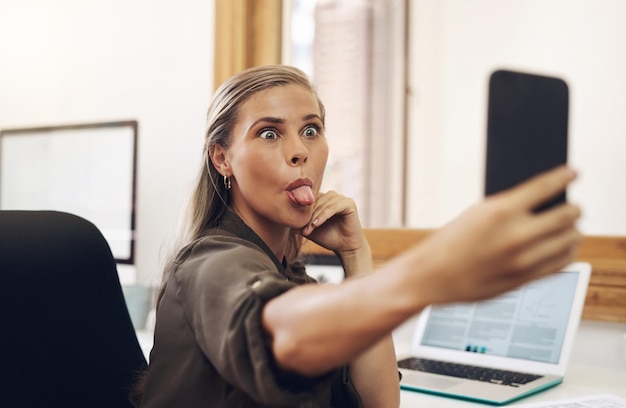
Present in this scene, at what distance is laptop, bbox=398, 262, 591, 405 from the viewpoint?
4.27ft

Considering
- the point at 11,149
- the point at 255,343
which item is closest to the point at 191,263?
the point at 255,343

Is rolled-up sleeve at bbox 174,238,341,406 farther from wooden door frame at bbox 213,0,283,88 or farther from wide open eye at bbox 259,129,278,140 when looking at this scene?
wooden door frame at bbox 213,0,283,88

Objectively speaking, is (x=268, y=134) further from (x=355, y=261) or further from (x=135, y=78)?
(x=135, y=78)

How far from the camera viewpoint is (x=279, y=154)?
97 centimetres

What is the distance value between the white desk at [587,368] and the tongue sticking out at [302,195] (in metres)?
0.41

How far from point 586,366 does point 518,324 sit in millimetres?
231

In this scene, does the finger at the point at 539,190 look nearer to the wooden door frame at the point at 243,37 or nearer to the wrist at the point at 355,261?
the wrist at the point at 355,261

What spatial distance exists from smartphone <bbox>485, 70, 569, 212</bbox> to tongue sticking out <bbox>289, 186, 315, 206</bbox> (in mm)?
356

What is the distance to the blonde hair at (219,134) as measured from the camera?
1005 millimetres

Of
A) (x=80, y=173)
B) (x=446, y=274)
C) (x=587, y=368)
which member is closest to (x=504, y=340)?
(x=587, y=368)

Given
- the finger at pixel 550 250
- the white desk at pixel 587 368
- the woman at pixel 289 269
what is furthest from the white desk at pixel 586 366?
the finger at pixel 550 250

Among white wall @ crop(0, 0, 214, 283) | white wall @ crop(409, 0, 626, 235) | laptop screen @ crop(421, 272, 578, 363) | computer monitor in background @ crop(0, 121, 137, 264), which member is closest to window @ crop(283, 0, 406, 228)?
white wall @ crop(409, 0, 626, 235)

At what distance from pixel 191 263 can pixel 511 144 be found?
1.22 feet

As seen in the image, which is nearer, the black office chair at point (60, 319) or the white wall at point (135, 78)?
the black office chair at point (60, 319)
